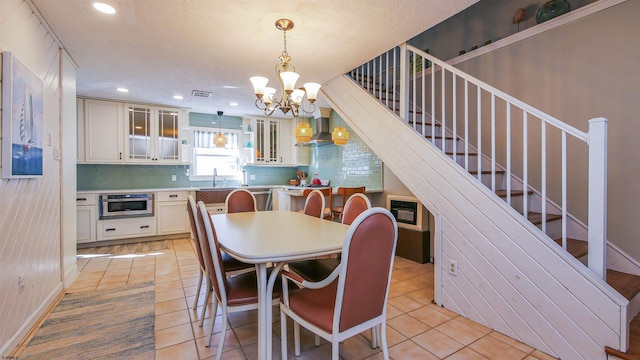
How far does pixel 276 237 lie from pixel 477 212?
154cm

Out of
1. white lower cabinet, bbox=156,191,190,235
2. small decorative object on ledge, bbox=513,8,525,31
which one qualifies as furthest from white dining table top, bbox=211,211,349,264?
small decorative object on ledge, bbox=513,8,525,31

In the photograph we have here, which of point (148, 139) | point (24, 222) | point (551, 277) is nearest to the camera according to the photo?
point (551, 277)

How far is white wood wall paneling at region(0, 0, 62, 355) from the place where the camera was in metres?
1.80

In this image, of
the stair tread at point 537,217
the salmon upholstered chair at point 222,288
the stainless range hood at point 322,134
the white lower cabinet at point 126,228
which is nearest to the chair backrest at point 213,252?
the salmon upholstered chair at point 222,288

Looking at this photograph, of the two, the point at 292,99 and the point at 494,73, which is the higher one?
the point at 494,73

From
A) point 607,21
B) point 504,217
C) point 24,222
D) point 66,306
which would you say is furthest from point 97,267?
point 607,21

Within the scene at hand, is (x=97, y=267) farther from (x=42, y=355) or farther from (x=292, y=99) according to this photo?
(x=292, y=99)

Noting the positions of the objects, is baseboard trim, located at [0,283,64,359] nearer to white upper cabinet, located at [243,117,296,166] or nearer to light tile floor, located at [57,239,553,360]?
light tile floor, located at [57,239,553,360]

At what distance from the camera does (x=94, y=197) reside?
14.4 ft

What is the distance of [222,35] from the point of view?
261cm

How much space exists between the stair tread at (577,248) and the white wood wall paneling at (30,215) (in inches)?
150

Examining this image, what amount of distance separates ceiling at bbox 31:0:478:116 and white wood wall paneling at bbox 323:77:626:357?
690mm

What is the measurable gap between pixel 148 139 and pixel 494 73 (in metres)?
5.29

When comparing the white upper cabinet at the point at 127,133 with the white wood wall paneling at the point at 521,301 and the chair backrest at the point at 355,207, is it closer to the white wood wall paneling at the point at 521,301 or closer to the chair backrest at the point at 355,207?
the chair backrest at the point at 355,207
